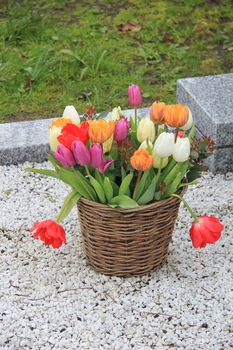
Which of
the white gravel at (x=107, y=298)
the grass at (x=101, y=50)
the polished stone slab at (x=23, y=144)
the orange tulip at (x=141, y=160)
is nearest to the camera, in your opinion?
the orange tulip at (x=141, y=160)

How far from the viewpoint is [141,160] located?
2893 millimetres

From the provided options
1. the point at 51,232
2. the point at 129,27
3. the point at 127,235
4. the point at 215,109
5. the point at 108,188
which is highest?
the point at 108,188

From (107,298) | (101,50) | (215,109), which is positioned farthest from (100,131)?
(101,50)

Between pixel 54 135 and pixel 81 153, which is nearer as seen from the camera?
pixel 81 153

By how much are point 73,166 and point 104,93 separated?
209 cm

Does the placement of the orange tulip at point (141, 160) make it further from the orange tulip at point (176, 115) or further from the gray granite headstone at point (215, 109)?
the gray granite headstone at point (215, 109)

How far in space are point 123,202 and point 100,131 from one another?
29cm

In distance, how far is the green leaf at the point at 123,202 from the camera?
2.97m

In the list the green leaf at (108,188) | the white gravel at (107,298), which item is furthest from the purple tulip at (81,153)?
the white gravel at (107,298)

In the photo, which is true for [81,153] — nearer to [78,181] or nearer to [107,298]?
[78,181]

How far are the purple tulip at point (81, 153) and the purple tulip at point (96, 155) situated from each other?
0.06 feet

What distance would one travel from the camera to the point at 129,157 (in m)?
3.06

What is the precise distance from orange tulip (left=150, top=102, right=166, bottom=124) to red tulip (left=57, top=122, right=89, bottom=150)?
0.28 metres

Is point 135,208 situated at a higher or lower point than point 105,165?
lower
